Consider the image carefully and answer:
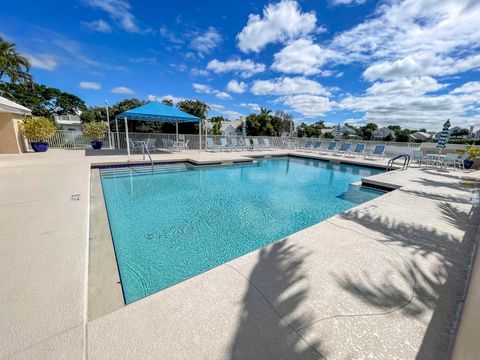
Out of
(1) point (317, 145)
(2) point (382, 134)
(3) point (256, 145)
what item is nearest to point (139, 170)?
(3) point (256, 145)

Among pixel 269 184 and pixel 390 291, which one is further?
pixel 269 184

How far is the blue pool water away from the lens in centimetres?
295

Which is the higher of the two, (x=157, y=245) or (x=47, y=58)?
(x=47, y=58)

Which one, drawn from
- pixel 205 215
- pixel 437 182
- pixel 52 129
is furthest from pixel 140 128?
pixel 437 182

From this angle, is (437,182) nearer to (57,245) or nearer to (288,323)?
(288,323)

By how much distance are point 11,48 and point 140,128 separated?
16.1 metres

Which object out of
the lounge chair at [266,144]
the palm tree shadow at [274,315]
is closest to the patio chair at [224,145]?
the lounge chair at [266,144]

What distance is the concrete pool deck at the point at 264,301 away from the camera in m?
1.32

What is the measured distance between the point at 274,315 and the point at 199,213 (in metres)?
3.34

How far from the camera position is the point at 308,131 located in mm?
44062

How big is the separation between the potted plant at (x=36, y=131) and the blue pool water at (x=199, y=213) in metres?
5.56

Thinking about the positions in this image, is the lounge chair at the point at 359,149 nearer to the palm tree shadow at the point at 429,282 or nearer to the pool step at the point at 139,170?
the pool step at the point at 139,170

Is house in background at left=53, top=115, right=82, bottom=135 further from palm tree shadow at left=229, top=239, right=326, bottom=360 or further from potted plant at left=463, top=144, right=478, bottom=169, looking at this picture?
potted plant at left=463, top=144, right=478, bottom=169

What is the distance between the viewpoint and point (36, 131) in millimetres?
9992
